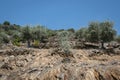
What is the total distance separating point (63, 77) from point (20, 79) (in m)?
4.02

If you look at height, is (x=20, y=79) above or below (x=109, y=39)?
below

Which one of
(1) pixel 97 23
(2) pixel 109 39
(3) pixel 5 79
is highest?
(1) pixel 97 23

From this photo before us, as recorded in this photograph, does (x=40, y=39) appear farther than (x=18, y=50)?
Yes

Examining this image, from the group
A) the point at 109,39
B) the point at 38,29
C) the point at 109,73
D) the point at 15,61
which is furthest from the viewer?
the point at 38,29

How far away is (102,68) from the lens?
59.5ft

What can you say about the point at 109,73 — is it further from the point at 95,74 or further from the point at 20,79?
the point at 20,79

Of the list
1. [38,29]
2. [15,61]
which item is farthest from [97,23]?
[15,61]

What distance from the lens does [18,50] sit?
37062 millimetres

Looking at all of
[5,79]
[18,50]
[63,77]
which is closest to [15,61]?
[18,50]

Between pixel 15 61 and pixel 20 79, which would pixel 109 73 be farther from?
pixel 15 61

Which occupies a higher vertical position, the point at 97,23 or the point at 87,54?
the point at 97,23

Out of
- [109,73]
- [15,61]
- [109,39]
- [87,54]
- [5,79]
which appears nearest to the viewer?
[109,73]

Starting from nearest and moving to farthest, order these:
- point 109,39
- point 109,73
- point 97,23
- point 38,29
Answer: point 109,73 → point 109,39 → point 97,23 → point 38,29

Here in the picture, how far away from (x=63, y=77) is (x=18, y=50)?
2039 cm
